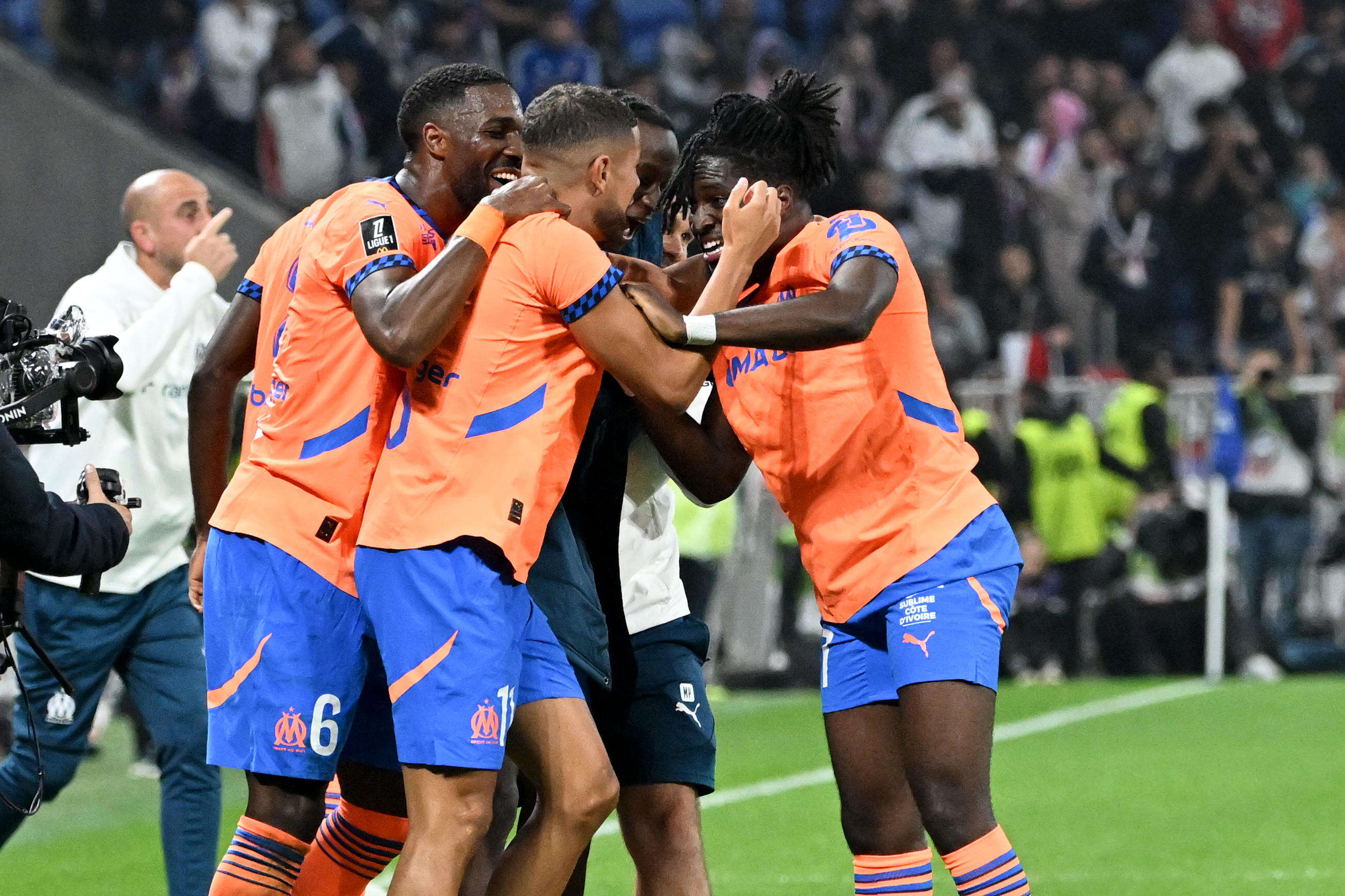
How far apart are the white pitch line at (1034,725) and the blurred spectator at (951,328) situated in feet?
10.9

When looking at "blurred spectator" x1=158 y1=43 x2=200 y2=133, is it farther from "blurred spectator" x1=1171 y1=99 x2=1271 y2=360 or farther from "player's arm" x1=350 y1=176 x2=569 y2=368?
"player's arm" x1=350 y1=176 x2=569 y2=368

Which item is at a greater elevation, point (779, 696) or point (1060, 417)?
point (1060, 417)

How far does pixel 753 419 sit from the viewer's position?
469 cm

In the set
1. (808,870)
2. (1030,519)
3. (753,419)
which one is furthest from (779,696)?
(753,419)

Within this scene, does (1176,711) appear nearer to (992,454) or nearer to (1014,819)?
(992,454)

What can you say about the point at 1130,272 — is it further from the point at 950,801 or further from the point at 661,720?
the point at 950,801

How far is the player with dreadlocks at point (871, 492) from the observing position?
433 cm

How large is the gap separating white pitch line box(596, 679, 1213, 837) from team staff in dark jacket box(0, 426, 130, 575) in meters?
3.51

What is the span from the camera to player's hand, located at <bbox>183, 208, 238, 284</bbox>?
6.32 metres

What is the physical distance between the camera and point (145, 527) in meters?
6.20

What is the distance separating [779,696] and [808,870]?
600 centimetres

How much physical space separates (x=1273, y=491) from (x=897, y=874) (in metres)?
10.1

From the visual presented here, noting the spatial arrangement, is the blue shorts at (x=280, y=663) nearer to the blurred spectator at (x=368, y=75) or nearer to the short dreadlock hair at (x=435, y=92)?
the short dreadlock hair at (x=435, y=92)

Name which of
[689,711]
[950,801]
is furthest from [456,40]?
[950,801]
